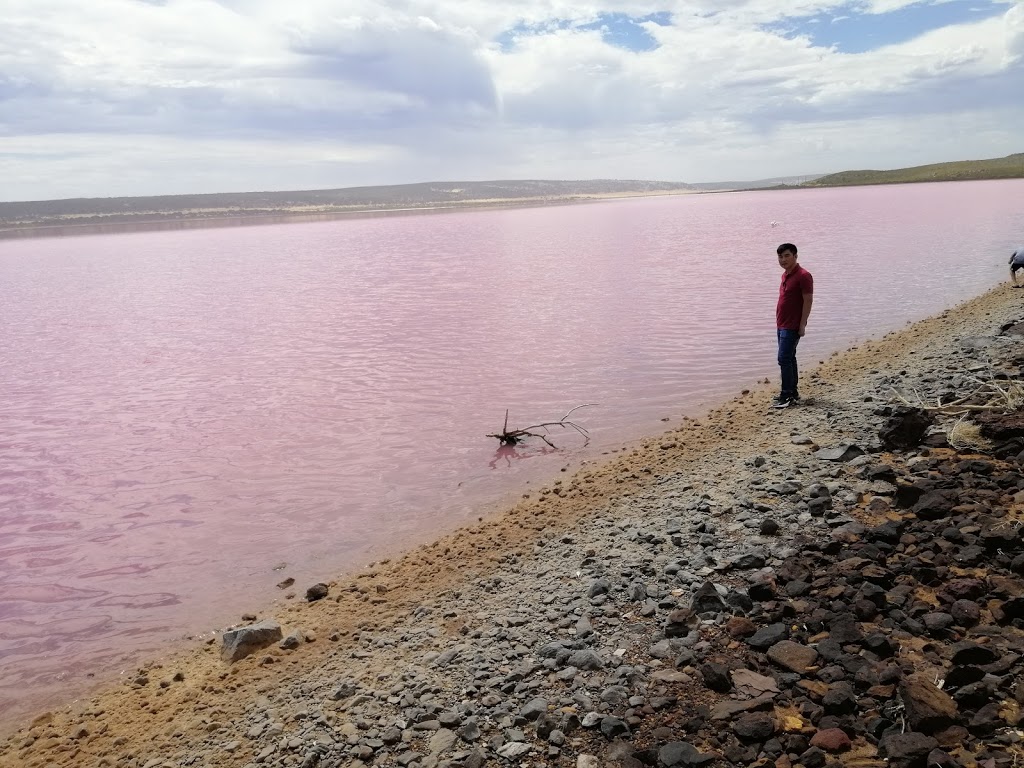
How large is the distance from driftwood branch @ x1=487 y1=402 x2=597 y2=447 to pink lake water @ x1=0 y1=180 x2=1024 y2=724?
0.25m

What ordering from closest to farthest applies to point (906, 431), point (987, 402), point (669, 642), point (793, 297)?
1. point (669, 642)
2. point (906, 431)
3. point (987, 402)
4. point (793, 297)

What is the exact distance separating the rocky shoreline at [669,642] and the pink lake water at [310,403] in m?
1.34

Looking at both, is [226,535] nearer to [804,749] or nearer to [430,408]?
[430,408]

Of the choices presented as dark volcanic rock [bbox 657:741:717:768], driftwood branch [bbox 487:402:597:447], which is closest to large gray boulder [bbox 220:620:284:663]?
dark volcanic rock [bbox 657:741:717:768]

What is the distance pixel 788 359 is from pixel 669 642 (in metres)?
6.40

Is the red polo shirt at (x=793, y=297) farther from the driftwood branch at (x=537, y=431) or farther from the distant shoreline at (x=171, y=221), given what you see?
the distant shoreline at (x=171, y=221)

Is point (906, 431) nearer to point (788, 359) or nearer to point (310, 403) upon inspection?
point (788, 359)

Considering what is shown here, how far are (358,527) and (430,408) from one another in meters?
4.62

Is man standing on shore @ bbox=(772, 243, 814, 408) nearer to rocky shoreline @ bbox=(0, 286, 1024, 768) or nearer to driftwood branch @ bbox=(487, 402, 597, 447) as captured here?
rocky shoreline @ bbox=(0, 286, 1024, 768)

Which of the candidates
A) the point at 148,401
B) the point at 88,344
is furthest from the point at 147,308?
the point at 148,401

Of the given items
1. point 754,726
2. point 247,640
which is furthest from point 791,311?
point 247,640

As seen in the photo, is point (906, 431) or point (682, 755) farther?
point (906, 431)

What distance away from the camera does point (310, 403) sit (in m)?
13.8

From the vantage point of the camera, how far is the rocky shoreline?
376 cm
